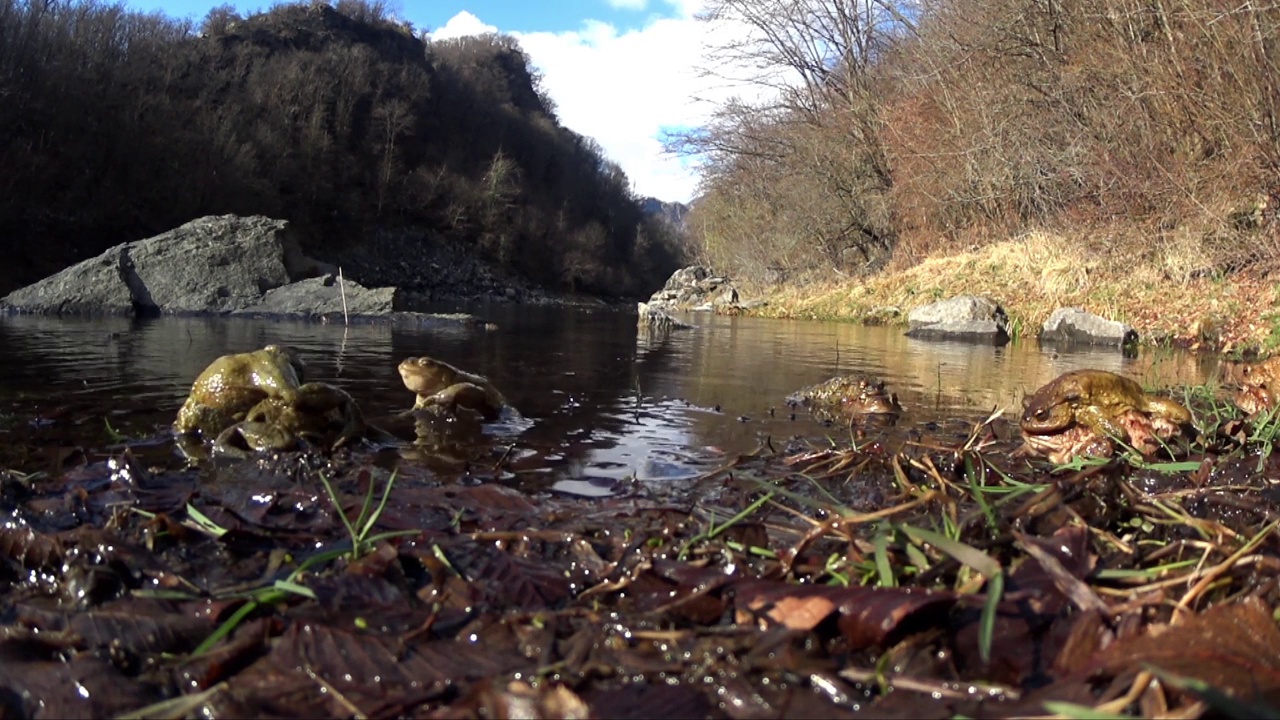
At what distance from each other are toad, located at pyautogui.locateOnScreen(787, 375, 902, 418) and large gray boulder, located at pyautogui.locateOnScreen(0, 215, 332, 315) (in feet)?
39.2

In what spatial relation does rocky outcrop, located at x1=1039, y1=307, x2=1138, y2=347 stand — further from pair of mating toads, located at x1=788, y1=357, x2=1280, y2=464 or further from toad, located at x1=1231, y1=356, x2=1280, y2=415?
pair of mating toads, located at x1=788, y1=357, x2=1280, y2=464

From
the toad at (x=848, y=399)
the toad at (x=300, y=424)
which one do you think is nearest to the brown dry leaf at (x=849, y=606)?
the toad at (x=300, y=424)

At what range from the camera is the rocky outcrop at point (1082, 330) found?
1015 cm

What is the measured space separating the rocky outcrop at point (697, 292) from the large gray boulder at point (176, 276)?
955 centimetres

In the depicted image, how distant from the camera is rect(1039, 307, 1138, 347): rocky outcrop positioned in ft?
33.3

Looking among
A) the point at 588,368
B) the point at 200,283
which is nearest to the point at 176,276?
the point at 200,283

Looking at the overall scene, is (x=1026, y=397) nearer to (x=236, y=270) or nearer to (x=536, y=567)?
(x=536, y=567)

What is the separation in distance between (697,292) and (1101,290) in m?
17.0

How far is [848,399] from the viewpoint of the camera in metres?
4.51

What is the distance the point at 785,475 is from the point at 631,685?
5.03 ft

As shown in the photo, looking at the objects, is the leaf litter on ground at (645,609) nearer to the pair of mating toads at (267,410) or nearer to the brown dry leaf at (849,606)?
the brown dry leaf at (849,606)

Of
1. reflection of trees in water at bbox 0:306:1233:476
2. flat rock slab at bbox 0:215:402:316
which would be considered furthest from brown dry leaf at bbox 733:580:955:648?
flat rock slab at bbox 0:215:402:316

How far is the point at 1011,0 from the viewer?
13695 mm

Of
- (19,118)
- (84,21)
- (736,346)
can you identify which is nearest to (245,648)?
(736,346)
